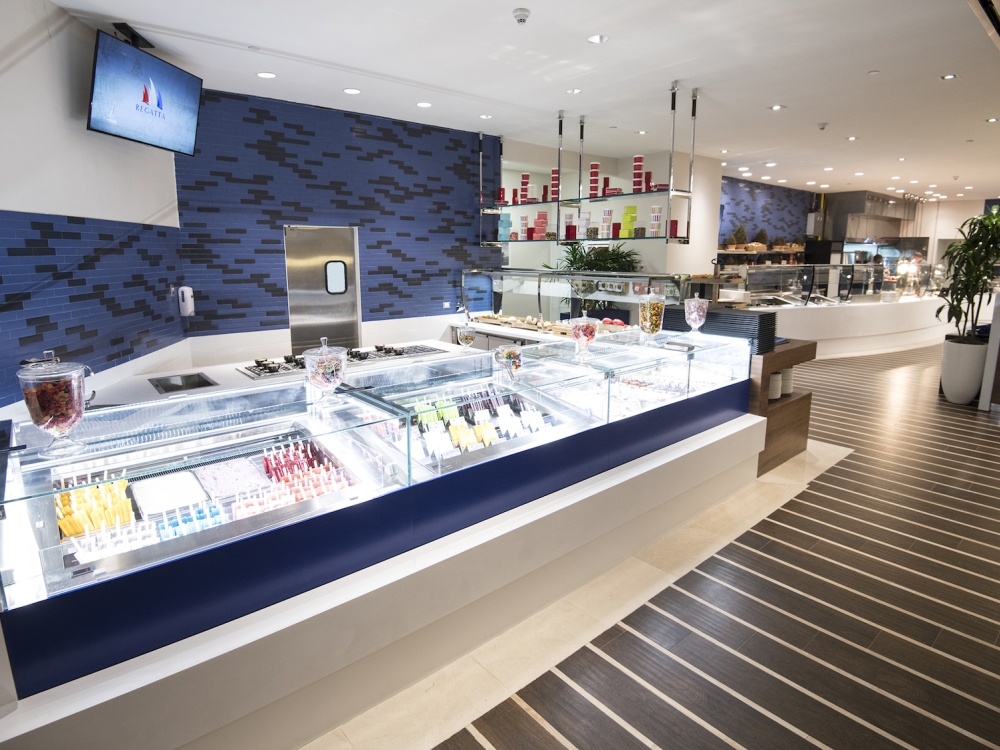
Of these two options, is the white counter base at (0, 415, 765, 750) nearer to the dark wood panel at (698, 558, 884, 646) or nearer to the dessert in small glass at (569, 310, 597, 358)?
the dark wood panel at (698, 558, 884, 646)

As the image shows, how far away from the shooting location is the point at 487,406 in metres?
2.51

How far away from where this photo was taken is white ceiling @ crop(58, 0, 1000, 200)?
3234 mm

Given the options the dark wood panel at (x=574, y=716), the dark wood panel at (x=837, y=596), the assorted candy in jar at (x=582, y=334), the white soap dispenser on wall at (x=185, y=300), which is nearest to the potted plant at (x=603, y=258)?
the white soap dispenser on wall at (x=185, y=300)

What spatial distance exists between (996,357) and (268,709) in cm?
724

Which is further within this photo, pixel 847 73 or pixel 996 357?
pixel 996 357

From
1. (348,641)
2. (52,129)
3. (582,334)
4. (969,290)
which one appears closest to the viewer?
(348,641)

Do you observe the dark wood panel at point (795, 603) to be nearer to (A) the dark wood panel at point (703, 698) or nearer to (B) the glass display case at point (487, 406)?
(A) the dark wood panel at point (703, 698)

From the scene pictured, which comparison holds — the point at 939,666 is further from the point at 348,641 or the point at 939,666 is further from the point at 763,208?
the point at 763,208

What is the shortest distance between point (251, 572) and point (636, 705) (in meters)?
1.44

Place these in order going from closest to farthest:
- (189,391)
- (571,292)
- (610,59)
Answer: (189,391) → (610,59) → (571,292)

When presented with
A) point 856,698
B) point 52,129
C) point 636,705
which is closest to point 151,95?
point 52,129

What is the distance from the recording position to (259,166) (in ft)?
16.9

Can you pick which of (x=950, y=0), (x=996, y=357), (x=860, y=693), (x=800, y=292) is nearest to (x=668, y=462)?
(x=860, y=693)

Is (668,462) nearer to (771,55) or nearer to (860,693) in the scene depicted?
(860,693)
